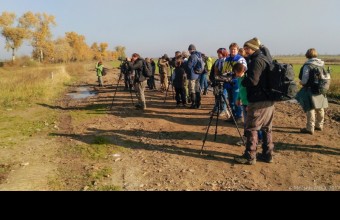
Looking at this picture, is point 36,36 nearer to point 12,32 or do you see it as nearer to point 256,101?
point 12,32

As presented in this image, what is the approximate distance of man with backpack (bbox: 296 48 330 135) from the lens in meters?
7.49

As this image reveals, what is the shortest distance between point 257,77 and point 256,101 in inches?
19.8

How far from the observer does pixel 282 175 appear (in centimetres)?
551

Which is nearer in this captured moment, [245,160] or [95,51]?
[245,160]

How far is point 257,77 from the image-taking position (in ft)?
17.8

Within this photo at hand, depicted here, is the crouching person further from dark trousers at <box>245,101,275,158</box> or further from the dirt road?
dark trousers at <box>245,101,275,158</box>

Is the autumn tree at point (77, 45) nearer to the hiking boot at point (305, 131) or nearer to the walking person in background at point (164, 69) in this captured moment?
the walking person in background at point (164, 69)

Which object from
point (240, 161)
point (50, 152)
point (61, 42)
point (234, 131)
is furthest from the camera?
point (61, 42)

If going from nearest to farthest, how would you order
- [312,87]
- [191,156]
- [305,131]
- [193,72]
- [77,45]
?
1. [191,156]
2. [312,87]
3. [305,131]
4. [193,72]
5. [77,45]

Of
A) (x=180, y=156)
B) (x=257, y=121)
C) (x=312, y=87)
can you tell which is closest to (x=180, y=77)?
(x=312, y=87)

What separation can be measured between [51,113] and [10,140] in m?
4.17

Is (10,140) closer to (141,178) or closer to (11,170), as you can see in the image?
(11,170)
